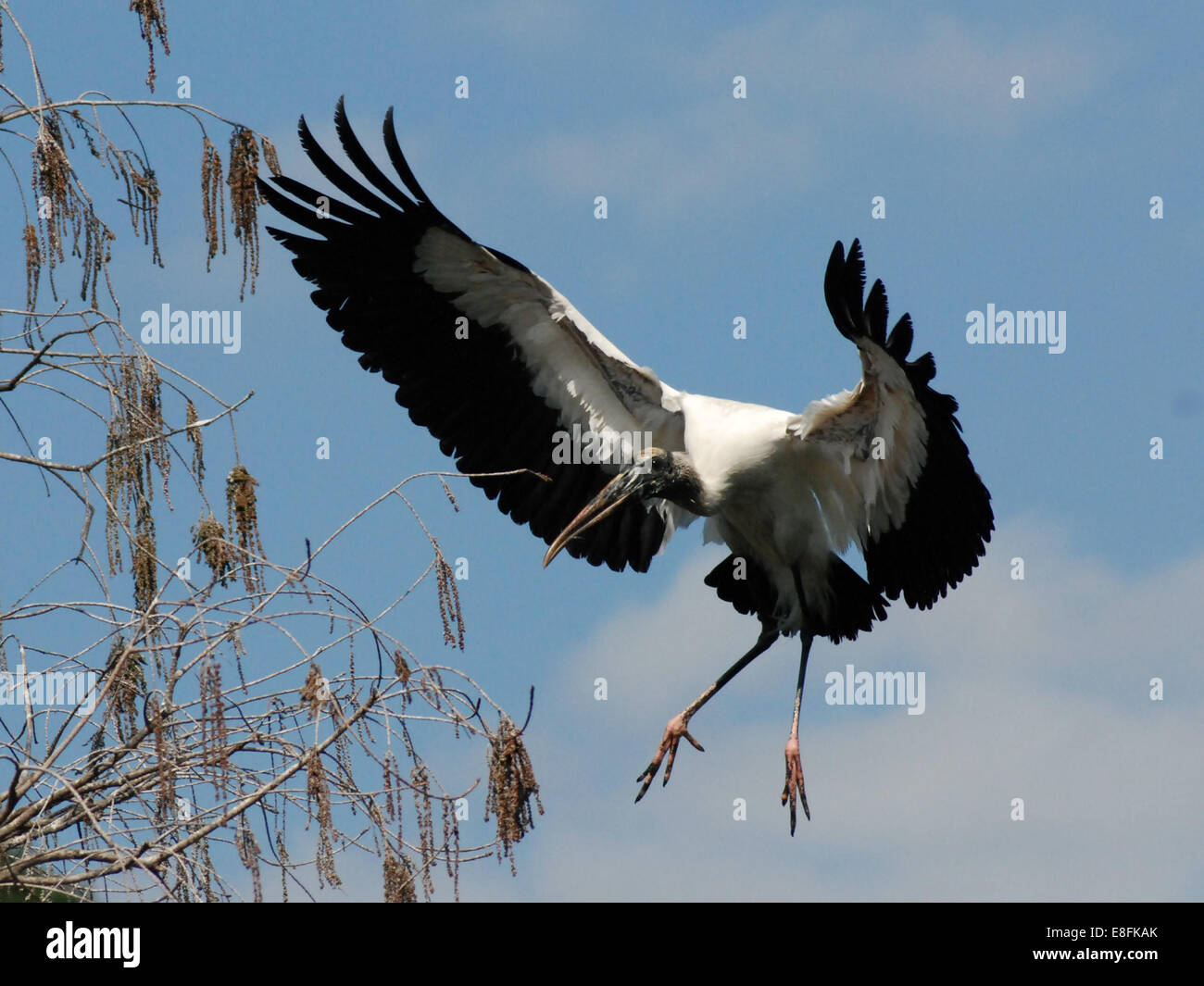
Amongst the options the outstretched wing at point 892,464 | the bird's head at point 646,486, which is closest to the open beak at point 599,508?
the bird's head at point 646,486

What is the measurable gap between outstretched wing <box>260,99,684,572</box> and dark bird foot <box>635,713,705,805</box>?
1227 mm

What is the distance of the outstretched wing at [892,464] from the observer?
7.00 metres

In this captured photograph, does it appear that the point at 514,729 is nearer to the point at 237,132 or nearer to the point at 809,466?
the point at 237,132

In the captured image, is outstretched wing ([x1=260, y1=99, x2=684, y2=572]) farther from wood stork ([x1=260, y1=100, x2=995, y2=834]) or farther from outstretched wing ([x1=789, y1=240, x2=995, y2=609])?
outstretched wing ([x1=789, y1=240, x2=995, y2=609])

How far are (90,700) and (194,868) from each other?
27.8 inches

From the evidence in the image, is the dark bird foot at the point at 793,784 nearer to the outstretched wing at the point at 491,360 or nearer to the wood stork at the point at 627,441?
the wood stork at the point at 627,441

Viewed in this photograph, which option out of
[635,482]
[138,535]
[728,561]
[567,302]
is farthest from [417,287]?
[138,535]

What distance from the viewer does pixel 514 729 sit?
507cm

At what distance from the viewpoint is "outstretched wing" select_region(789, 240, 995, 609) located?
23.0 feet

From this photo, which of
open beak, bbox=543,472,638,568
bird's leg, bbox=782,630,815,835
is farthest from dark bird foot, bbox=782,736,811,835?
open beak, bbox=543,472,638,568

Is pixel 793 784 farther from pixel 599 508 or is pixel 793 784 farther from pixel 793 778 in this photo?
pixel 599 508

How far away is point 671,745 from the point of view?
830 centimetres

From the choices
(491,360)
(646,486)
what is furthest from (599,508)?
(491,360)

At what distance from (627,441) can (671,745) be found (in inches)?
69.8
